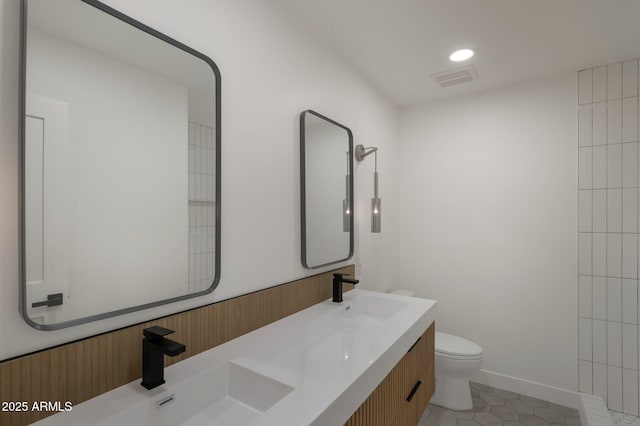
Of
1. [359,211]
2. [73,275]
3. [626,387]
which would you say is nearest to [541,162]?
[359,211]

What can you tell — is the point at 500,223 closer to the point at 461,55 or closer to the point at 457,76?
the point at 457,76

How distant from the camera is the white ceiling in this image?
1.58 meters

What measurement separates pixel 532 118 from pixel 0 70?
2.95 meters

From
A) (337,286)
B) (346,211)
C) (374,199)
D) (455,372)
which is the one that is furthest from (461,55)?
(455,372)

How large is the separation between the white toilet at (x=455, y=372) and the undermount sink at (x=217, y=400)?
65.9 inches

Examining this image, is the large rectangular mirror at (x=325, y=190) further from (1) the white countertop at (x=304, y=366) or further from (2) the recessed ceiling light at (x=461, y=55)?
(2) the recessed ceiling light at (x=461, y=55)

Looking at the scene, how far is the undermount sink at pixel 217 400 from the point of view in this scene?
849 mm

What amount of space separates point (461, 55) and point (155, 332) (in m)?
2.27

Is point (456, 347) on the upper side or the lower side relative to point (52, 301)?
lower

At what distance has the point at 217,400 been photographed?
100 centimetres

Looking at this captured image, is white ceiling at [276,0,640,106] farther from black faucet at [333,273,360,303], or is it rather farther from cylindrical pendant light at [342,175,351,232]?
black faucet at [333,273,360,303]

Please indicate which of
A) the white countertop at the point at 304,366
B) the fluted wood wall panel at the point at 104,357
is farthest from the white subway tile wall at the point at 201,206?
the white countertop at the point at 304,366

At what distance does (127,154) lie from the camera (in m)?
0.95

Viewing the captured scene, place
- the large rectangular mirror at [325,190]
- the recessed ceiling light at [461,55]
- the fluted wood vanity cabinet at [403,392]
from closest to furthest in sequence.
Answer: the fluted wood vanity cabinet at [403,392] < the large rectangular mirror at [325,190] < the recessed ceiling light at [461,55]
